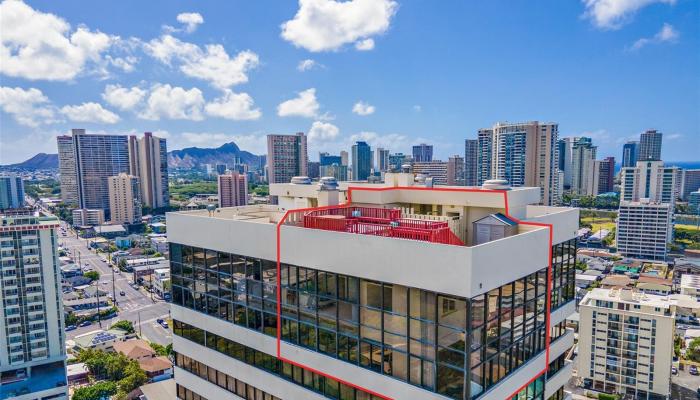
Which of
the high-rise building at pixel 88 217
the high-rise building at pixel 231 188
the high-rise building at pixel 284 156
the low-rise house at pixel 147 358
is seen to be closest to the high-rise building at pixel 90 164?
the high-rise building at pixel 88 217

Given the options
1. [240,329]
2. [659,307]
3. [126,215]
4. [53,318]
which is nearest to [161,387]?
[240,329]

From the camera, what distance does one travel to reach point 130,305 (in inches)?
3091

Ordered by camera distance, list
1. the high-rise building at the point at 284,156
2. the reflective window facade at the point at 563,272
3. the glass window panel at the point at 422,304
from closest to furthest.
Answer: the glass window panel at the point at 422,304 → the reflective window facade at the point at 563,272 → the high-rise building at the point at 284,156

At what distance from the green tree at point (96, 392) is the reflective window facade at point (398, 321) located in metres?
41.8

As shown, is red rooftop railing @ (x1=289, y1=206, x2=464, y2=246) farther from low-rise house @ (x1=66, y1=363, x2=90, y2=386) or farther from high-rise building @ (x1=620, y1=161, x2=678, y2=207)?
high-rise building @ (x1=620, y1=161, x2=678, y2=207)

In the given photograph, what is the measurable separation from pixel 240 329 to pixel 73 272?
9600cm

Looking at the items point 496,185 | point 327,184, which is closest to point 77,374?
point 327,184

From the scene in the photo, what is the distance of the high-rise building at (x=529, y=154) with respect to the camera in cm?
10575

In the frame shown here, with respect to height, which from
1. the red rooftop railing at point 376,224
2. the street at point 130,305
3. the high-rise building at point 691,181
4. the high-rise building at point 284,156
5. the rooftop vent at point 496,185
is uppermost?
the high-rise building at point 284,156

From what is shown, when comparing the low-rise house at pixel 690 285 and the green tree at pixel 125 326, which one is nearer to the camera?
the green tree at pixel 125 326

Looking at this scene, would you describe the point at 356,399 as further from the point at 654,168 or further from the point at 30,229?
the point at 654,168

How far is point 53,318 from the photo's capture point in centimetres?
4719

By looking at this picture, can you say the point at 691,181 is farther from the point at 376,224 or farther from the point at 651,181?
the point at 376,224

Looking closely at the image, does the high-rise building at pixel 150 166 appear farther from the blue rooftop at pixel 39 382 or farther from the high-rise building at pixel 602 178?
the high-rise building at pixel 602 178
